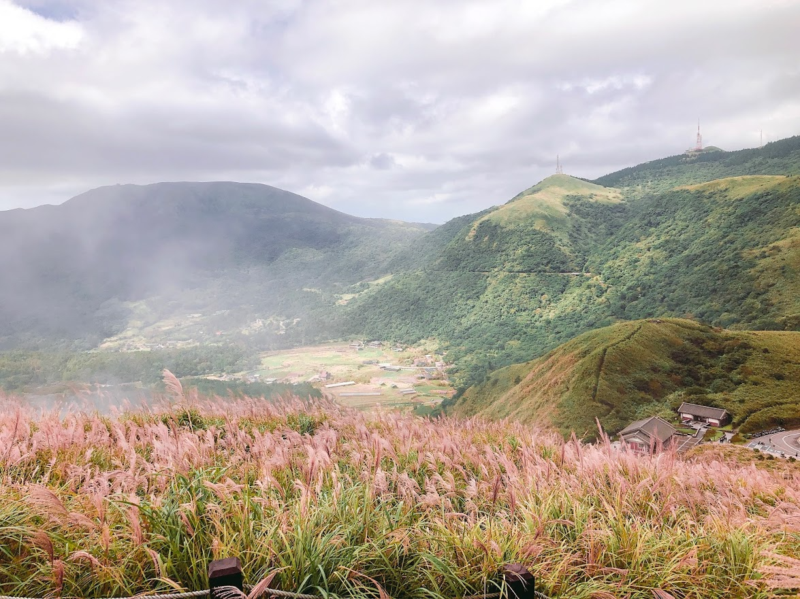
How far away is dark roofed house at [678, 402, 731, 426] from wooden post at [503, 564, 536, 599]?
4887 centimetres

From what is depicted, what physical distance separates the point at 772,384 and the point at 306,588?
205 ft

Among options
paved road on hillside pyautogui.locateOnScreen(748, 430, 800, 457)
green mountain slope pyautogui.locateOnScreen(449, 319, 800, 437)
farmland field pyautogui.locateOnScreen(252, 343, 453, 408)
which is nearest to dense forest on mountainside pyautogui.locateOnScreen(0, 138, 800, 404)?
farmland field pyautogui.locateOnScreen(252, 343, 453, 408)

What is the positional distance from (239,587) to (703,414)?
5031 cm

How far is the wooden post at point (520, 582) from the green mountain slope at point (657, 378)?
43340 millimetres

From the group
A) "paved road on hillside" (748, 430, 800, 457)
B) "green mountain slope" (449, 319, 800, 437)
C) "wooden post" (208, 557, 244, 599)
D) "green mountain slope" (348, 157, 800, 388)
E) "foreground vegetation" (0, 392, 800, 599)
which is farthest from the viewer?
"green mountain slope" (348, 157, 800, 388)

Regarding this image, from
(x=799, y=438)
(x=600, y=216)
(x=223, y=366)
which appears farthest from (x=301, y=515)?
(x=600, y=216)

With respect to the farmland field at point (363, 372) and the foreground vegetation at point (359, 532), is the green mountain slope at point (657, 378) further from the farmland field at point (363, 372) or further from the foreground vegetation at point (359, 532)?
the foreground vegetation at point (359, 532)

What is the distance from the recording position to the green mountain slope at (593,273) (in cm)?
7238

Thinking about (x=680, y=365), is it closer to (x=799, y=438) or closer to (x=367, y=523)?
(x=799, y=438)

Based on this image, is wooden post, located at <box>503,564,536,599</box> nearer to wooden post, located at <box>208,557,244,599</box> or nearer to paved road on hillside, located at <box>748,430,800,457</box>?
wooden post, located at <box>208,557,244,599</box>

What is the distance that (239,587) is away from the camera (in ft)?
5.91

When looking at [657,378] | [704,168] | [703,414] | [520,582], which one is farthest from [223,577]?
[704,168]

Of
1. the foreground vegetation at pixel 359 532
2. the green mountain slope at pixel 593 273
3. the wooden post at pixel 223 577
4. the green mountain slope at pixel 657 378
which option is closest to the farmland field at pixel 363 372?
the green mountain slope at pixel 593 273

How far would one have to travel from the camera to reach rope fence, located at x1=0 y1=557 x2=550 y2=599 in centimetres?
173
